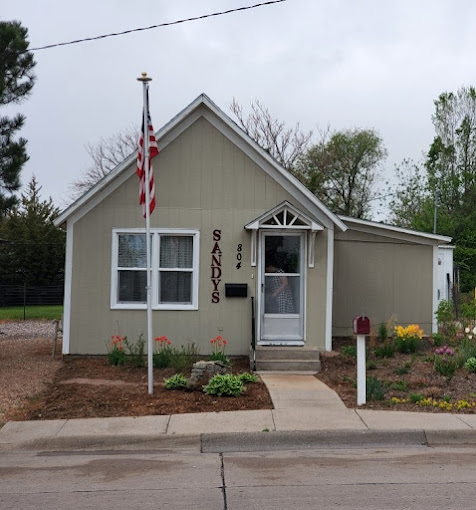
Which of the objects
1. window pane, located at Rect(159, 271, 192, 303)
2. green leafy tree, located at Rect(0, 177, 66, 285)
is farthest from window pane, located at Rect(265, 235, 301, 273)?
green leafy tree, located at Rect(0, 177, 66, 285)

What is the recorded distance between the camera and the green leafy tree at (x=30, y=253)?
39844 millimetres

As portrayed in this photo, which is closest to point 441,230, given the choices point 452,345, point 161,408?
point 452,345

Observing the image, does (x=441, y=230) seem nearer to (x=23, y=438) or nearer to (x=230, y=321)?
(x=230, y=321)

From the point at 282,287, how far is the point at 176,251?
2245mm

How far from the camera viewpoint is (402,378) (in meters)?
11.8

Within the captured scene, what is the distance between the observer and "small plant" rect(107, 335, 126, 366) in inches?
527

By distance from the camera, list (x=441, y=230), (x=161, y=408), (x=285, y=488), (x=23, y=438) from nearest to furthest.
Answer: (x=285, y=488) < (x=23, y=438) < (x=161, y=408) < (x=441, y=230)

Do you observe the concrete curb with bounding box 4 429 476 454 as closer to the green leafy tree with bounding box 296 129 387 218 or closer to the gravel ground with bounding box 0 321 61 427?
the gravel ground with bounding box 0 321 61 427

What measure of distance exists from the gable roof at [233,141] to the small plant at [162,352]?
298 cm

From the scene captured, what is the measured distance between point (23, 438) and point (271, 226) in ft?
22.5

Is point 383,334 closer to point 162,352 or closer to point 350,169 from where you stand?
point 162,352

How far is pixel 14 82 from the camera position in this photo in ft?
50.3

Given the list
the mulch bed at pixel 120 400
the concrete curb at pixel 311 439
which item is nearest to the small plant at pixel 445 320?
the mulch bed at pixel 120 400

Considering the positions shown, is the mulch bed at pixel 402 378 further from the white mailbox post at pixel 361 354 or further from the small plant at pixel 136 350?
the small plant at pixel 136 350
